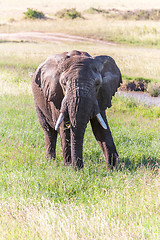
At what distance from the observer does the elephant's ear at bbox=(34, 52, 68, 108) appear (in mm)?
5805

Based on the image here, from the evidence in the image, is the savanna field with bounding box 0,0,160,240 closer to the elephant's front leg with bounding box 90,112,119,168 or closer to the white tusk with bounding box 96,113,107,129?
the elephant's front leg with bounding box 90,112,119,168

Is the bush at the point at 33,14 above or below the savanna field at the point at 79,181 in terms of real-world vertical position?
above

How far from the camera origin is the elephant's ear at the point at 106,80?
5.91 m

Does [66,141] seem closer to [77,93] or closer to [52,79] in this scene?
[52,79]

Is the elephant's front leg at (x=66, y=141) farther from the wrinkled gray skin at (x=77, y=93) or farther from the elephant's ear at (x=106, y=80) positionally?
the elephant's ear at (x=106, y=80)

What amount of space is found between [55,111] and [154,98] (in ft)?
28.4

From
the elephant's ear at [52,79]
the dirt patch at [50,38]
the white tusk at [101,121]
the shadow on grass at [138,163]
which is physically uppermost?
the elephant's ear at [52,79]

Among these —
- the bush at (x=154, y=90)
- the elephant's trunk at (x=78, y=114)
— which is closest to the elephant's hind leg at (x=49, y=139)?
the elephant's trunk at (x=78, y=114)

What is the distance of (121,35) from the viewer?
126 feet

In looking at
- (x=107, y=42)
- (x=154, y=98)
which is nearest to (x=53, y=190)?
(x=154, y=98)

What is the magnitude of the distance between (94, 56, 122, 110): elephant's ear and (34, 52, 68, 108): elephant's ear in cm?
56

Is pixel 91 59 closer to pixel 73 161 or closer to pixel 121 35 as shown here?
pixel 73 161

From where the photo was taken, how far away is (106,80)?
19.6ft

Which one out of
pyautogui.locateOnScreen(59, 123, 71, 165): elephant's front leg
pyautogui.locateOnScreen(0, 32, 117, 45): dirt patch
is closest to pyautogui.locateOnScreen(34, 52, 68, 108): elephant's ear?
pyautogui.locateOnScreen(59, 123, 71, 165): elephant's front leg
